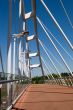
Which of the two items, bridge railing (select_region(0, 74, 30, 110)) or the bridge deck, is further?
the bridge deck

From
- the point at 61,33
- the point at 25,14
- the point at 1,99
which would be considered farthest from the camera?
the point at 25,14

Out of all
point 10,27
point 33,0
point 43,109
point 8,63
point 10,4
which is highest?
point 33,0

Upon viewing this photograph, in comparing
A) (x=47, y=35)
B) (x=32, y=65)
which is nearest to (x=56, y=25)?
(x=47, y=35)

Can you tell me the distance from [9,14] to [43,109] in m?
14.5

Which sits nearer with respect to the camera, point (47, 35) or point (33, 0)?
point (33, 0)

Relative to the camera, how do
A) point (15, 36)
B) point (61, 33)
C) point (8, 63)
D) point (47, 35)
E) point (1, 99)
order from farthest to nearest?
point (47, 35)
point (15, 36)
point (61, 33)
point (8, 63)
point (1, 99)

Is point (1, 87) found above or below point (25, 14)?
below

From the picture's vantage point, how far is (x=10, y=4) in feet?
83.5

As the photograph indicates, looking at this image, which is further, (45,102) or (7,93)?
(45,102)

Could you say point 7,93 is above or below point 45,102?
above

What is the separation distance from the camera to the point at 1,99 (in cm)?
978

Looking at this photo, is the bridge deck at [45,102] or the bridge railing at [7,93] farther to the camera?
the bridge deck at [45,102]

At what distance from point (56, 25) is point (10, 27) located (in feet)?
29.4

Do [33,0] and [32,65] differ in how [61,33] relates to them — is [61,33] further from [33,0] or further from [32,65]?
[32,65]
